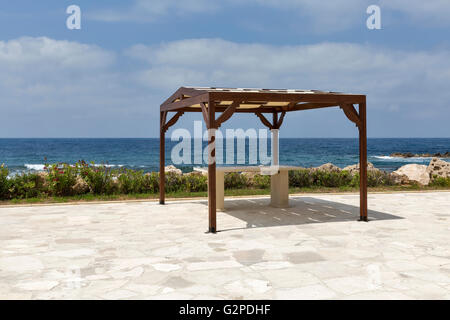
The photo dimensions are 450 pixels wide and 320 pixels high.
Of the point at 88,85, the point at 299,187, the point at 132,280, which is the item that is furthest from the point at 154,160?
the point at 132,280

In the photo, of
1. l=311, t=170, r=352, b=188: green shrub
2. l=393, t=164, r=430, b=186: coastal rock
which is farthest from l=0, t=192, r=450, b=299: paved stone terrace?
Result: l=393, t=164, r=430, b=186: coastal rock

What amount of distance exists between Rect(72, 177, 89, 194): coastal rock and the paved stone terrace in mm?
2434

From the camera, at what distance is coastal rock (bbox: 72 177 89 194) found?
1102cm

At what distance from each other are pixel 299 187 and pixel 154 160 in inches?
1457

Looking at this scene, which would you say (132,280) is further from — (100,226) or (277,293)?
(100,226)

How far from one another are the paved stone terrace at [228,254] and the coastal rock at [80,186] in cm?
243

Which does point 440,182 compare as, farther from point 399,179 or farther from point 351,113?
point 351,113

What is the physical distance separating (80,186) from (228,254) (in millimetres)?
7255

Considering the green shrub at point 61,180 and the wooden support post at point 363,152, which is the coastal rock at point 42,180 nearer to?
the green shrub at point 61,180

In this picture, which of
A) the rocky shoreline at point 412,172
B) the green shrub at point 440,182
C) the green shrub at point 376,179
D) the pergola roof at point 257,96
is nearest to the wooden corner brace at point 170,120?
the pergola roof at point 257,96

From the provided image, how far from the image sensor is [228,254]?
16.3 ft

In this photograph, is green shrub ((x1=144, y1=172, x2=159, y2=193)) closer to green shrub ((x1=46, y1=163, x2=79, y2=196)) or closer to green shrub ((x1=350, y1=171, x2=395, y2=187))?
green shrub ((x1=46, y1=163, x2=79, y2=196))

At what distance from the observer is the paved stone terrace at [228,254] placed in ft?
12.2

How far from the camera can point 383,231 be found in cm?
630
